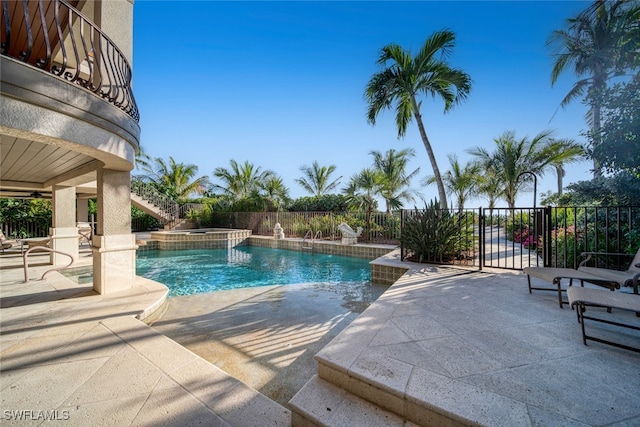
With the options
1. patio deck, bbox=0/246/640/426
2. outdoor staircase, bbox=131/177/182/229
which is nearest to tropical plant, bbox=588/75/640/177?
patio deck, bbox=0/246/640/426

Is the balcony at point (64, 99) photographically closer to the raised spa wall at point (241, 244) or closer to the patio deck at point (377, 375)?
the patio deck at point (377, 375)

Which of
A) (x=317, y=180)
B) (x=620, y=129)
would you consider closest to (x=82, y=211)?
(x=317, y=180)

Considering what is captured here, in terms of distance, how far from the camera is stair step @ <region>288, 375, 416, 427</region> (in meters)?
1.47

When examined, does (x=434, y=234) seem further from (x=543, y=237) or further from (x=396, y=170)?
(x=396, y=170)

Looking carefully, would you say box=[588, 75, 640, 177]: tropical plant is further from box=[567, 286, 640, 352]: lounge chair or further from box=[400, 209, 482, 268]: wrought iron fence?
box=[567, 286, 640, 352]: lounge chair

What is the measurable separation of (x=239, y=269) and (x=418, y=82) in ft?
28.1

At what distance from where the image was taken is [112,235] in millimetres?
3908

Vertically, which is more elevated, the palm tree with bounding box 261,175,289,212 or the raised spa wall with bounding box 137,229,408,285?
the palm tree with bounding box 261,175,289,212

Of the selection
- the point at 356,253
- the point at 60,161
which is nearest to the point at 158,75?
the point at 60,161

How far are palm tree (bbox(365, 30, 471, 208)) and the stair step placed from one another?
763 centimetres

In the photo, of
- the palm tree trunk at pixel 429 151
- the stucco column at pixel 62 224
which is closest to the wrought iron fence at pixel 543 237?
the palm tree trunk at pixel 429 151

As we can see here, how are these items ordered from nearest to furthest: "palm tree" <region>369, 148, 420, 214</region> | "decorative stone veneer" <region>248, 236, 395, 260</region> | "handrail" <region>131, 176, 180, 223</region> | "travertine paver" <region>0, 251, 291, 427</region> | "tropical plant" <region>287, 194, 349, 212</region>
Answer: "travertine paver" <region>0, 251, 291, 427</region> < "decorative stone veneer" <region>248, 236, 395, 260</region> < "palm tree" <region>369, 148, 420, 214</region> < "handrail" <region>131, 176, 180, 223</region> < "tropical plant" <region>287, 194, 349, 212</region>

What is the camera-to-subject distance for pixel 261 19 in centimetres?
746

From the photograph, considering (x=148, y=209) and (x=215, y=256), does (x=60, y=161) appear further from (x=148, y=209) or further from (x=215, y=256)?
(x=148, y=209)
